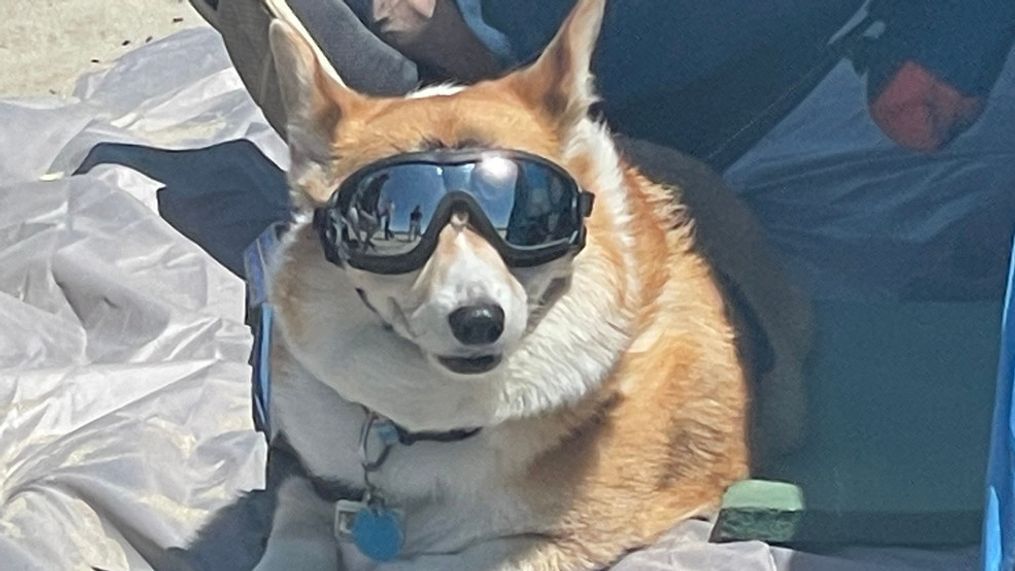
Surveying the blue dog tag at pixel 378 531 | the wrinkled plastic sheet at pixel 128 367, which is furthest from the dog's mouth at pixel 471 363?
the wrinkled plastic sheet at pixel 128 367

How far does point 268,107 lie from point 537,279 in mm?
1498

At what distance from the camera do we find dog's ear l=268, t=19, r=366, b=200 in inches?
84.2

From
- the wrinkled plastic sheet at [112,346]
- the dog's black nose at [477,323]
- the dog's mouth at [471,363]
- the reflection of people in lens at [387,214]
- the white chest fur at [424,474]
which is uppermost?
the reflection of people in lens at [387,214]

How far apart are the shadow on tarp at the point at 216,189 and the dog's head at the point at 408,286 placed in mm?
1165

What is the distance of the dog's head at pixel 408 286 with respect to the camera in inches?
83.2

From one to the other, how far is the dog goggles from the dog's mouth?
0.12 metres

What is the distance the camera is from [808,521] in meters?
2.40

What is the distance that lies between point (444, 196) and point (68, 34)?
3120 millimetres

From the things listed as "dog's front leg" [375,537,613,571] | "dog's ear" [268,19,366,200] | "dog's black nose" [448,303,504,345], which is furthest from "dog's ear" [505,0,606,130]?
"dog's front leg" [375,537,613,571]

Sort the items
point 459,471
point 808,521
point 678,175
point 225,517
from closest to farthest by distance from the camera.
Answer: point 459,471 < point 808,521 < point 225,517 < point 678,175

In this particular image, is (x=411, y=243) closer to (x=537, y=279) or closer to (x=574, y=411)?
(x=537, y=279)

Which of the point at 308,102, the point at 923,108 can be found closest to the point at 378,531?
the point at 308,102

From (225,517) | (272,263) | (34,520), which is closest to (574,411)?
(272,263)

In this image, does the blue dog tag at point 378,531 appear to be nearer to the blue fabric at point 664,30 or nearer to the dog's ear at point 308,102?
the dog's ear at point 308,102
